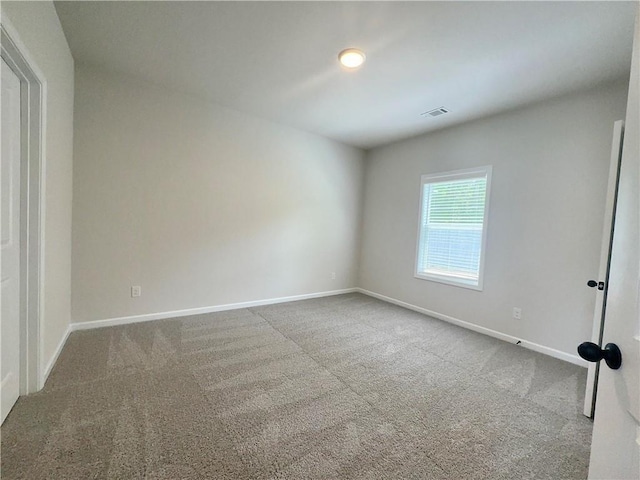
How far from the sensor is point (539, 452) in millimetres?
1544

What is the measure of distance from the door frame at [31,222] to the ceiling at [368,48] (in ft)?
2.66

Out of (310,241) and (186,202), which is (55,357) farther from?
(310,241)

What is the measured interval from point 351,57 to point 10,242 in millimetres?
2683

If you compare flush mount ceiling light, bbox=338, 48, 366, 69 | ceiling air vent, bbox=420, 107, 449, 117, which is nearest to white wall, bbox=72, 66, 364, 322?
A: ceiling air vent, bbox=420, 107, 449, 117

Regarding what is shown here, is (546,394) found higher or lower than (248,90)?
lower

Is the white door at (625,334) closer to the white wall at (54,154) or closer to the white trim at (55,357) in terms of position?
the white wall at (54,154)

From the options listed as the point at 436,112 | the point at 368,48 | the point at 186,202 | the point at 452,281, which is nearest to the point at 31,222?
the point at 186,202

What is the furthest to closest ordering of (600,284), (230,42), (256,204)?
(256,204), (230,42), (600,284)

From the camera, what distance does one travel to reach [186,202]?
335cm

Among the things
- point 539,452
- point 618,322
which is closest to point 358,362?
point 539,452

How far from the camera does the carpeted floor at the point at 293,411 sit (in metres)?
1.39

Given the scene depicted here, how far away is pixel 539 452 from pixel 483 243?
2.23m

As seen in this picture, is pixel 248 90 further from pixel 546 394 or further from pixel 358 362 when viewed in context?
pixel 546 394

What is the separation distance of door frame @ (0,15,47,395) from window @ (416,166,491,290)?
399 centimetres
